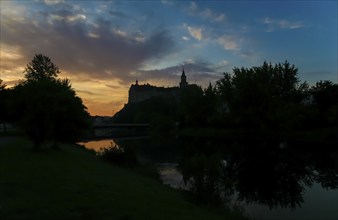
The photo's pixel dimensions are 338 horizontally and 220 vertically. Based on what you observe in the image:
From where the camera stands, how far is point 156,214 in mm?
13891

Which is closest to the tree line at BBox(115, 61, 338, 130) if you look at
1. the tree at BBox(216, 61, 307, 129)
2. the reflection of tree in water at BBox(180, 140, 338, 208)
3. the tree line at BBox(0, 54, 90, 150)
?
the tree at BBox(216, 61, 307, 129)

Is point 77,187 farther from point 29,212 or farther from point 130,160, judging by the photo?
point 130,160

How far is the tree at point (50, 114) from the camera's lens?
34750 millimetres

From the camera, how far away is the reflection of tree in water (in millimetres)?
19812

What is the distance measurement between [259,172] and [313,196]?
10.3m

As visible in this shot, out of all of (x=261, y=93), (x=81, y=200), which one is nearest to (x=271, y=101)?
(x=261, y=93)

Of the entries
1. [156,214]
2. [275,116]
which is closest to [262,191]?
[156,214]

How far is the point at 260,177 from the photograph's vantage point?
33.2 meters

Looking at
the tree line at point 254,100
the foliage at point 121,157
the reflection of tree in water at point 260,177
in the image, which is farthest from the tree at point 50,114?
the tree line at point 254,100

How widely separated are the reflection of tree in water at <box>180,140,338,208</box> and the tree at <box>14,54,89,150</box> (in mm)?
12465

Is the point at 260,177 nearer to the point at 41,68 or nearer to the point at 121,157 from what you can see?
the point at 121,157

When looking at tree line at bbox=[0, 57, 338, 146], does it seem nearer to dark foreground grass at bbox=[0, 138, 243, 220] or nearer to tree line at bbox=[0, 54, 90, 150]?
tree line at bbox=[0, 54, 90, 150]

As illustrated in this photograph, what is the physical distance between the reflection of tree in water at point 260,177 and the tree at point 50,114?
40.9 ft

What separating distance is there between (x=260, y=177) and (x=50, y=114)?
59.5ft
